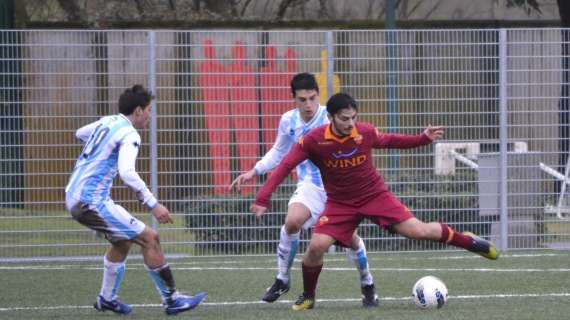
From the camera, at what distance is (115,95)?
14531 mm

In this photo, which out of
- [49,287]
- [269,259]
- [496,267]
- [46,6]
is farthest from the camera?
[46,6]

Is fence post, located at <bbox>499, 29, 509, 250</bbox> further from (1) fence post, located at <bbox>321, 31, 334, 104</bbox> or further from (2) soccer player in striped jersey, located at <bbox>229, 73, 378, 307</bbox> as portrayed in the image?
(2) soccer player in striped jersey, located at <bbox>229, 73, 378, 307</bbox>

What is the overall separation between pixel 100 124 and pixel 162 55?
5.33 metres

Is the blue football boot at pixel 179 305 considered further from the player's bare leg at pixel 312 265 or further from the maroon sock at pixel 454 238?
the maroon sock at pixel 454 238

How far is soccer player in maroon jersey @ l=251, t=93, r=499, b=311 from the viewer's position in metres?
9.18

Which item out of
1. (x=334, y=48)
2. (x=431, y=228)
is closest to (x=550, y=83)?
(x=334, y=48)

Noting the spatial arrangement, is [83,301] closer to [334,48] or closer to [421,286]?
[421,286]

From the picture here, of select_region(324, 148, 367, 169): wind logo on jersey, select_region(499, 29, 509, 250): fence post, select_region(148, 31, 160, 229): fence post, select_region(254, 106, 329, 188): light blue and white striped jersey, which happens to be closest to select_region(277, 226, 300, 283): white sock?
select_region(254, 106, 329, 188): light blue and white striped jersey

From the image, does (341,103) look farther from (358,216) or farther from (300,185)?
(300,185)

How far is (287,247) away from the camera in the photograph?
1008cm

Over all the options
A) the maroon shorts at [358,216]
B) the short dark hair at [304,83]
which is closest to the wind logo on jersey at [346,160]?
the maroon shorts at [358,216]

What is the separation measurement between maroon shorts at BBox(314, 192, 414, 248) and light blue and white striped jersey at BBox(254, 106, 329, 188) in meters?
0.85

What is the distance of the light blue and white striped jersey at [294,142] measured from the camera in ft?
33.3

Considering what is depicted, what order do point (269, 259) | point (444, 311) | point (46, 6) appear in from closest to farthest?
point (444, 311) < point (269, 259) < point (46, 6)
